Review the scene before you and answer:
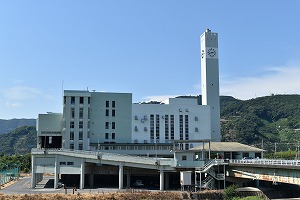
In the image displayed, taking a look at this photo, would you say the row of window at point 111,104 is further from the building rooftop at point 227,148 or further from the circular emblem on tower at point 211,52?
the circular emblem on tower at point 211,52

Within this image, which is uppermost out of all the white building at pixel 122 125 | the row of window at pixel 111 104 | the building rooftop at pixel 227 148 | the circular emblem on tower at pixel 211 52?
the circular emblem on tower at pixel 211 52

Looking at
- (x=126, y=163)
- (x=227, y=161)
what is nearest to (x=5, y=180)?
(x=126, y=163)

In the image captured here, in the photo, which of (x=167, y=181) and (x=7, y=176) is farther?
(x=7, y=176)

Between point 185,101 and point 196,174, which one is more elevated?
point 185,101

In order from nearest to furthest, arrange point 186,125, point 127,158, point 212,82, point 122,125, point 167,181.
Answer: point 127,158
point 167,181
point 122,125
point 186,125
point 212,82

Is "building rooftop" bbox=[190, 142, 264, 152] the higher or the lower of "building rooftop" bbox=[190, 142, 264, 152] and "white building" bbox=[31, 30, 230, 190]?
the lower

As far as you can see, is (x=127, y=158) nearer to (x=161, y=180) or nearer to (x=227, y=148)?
(x=161, y=180)

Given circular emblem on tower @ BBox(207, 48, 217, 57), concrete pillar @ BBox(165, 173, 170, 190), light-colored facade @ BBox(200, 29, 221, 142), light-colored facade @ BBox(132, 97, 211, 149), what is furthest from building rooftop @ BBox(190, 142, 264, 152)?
circular emblem on tower @ BBox(207, 48, 217, 57)

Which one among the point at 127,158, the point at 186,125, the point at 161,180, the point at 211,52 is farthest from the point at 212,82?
the point at 161,180

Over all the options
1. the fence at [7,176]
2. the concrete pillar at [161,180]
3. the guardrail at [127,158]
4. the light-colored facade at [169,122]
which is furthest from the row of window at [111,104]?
the concrete pillar at [161,180]

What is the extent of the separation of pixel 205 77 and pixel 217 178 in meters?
35.4

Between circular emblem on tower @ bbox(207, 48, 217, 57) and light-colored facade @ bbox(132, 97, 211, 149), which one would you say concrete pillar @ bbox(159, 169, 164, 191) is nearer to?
light-colored facade @ bbox(132, 97, 211, 149)

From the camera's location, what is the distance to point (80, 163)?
62.4 meters

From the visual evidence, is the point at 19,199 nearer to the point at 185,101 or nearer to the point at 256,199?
the point at 256,199
